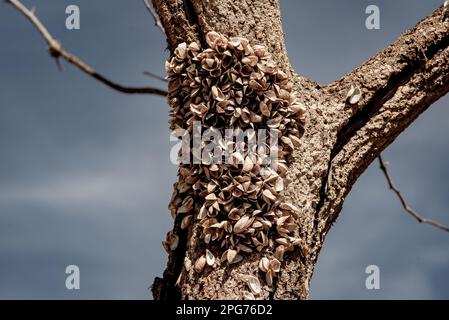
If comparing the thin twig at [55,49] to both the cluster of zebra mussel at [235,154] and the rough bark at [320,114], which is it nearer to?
the cluster of zebra mussel at [235,154]

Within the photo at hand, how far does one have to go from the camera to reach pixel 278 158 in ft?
7.09

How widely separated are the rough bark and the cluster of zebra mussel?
0.18ft

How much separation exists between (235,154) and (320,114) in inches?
17.7

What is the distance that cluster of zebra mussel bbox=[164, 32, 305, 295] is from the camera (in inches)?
81.3

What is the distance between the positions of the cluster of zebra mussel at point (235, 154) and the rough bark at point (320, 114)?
2.1 inches

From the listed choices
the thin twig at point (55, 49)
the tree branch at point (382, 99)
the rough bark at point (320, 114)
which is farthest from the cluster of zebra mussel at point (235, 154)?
the thin twig at point (55, 49)

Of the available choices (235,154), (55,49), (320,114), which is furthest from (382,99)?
(55,49)

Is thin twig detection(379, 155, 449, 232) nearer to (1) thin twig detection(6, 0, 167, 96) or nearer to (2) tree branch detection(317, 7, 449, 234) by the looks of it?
(2) tree branch detection(317, 7, 449, 234)

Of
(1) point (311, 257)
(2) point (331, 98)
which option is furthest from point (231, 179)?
(2) point (331, 98)

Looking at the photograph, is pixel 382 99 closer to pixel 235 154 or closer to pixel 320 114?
pixel 320 114

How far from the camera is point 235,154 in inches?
82.0

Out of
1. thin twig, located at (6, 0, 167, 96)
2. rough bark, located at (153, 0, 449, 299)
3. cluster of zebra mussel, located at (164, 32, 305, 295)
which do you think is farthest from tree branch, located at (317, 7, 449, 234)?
thin twig, located at (6, 0, 167, 96)

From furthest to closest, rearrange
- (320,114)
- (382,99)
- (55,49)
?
(382,99) → (320,114) → (55,49)

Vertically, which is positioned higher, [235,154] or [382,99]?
[382,99]
